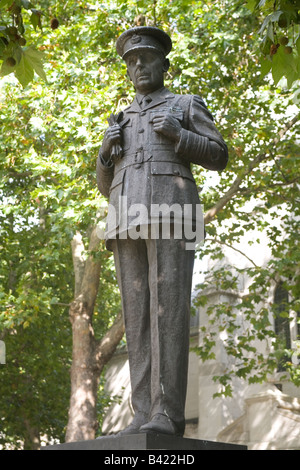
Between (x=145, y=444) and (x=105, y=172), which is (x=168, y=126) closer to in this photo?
(x=105, y=172)

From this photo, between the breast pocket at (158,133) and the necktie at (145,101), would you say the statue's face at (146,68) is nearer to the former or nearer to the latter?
the necktie at (145,101)

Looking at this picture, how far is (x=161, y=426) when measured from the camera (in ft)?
13.5

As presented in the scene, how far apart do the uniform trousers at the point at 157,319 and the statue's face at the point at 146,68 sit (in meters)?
→ 1.23

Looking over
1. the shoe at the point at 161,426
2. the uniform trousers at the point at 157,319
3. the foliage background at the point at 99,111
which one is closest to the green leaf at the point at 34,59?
the uniform trousers at the point at 157,319

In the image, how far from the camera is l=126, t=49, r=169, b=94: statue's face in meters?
5.12

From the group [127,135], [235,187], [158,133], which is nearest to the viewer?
[158,133]

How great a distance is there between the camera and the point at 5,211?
43.8ft

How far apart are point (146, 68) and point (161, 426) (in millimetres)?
2650

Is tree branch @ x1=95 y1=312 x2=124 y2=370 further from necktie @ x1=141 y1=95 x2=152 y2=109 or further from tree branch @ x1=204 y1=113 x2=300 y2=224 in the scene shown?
necktie @ x1=141 y1=95 x2=152 y2=109

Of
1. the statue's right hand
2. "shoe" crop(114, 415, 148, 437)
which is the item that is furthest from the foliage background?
"shoe" crop(114, 415, 148, 437)

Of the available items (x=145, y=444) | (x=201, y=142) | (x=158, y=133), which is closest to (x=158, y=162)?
(x=158, y=133)

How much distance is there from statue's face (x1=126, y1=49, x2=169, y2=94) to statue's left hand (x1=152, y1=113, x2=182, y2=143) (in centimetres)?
41

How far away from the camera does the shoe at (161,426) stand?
4090 mm

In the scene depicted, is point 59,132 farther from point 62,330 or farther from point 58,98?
point 62,330
